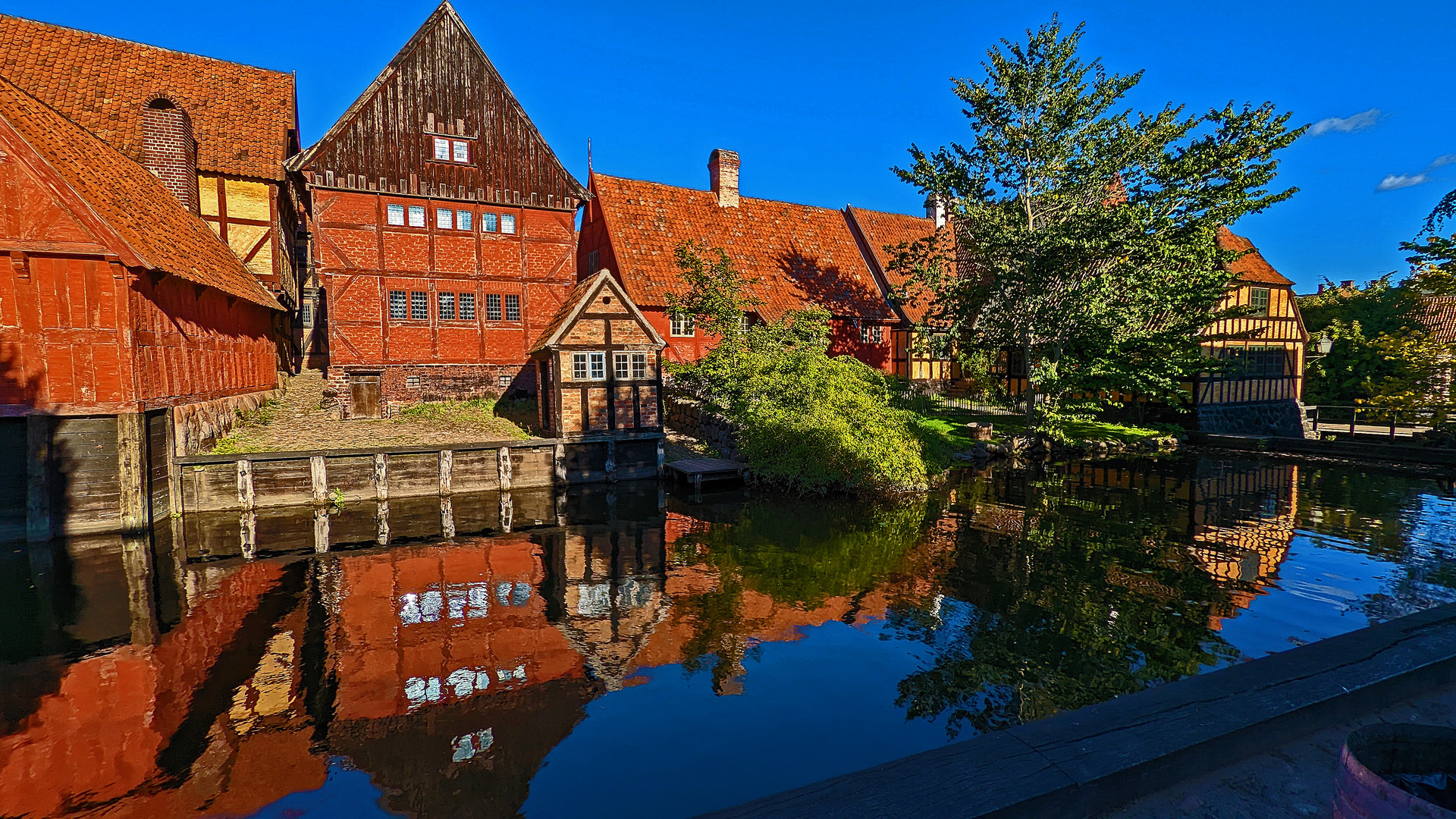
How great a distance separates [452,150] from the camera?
20.9 meters

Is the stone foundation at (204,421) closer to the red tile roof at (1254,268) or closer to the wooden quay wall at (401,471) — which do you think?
the wooden quay wall at (401,471)

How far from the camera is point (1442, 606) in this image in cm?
482

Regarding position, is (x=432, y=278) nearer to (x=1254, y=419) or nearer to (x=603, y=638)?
(x=603, y=638)

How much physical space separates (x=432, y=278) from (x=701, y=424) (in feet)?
32.4

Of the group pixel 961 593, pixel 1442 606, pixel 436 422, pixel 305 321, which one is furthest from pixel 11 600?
pixel 305 321

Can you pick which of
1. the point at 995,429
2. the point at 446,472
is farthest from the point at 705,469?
the point at 995,429

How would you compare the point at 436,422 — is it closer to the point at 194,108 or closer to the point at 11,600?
the point at 11,600

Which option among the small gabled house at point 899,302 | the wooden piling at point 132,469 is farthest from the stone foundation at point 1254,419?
the wooden piling at point 132,469

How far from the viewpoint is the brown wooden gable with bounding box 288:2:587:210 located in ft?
64.7

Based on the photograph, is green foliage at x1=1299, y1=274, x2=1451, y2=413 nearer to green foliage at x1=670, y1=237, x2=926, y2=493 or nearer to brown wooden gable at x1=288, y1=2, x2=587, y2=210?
green foliage at x1=670, y1=237, x2=926, y2=493

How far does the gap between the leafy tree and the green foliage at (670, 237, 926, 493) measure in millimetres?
5818

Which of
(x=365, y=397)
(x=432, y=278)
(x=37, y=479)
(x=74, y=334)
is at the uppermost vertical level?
(x=432, y=278)

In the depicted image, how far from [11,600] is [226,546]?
9.94 ft

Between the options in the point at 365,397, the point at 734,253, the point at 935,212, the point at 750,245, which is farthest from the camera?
the point at 935,212
